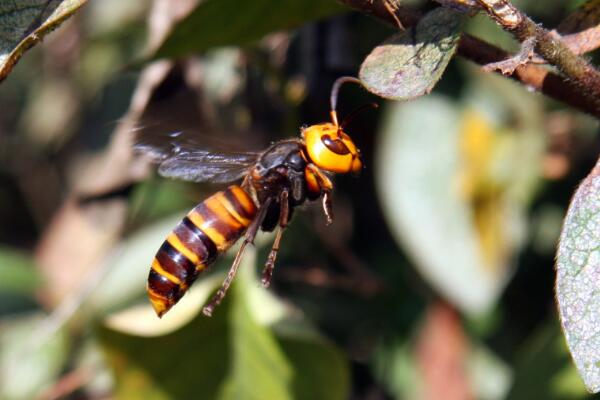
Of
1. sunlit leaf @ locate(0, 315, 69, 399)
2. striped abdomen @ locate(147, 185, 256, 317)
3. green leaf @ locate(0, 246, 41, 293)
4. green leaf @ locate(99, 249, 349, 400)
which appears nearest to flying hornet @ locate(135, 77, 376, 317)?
striped abdomen @ locate(147, 185, 256, 317)

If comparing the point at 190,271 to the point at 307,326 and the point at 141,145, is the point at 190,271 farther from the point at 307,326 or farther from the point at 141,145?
the point at 307,326

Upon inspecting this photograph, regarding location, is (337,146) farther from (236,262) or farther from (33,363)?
(33,363)

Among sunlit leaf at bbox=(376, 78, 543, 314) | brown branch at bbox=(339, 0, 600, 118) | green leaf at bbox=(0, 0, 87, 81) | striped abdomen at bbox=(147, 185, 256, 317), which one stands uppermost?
green leaf at bbox=(0, 0, 87, 81)

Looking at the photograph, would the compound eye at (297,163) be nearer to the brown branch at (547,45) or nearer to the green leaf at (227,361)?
the green leaf at (227,361)

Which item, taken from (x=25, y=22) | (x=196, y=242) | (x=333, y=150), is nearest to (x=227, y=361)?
(x=196, y=242)

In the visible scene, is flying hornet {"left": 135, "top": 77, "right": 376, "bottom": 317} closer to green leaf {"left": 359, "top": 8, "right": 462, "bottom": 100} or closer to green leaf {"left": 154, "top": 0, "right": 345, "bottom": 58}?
green leaf {"left": 154, "top": 0, "right": 345, "bottom": 58}

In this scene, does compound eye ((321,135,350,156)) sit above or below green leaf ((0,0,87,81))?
A: below

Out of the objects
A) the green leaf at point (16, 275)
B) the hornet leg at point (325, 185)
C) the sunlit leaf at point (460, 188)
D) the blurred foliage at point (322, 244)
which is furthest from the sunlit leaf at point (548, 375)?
the green leaf at point (16, 275)
